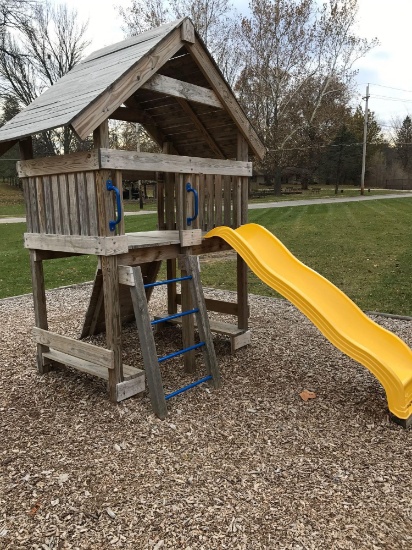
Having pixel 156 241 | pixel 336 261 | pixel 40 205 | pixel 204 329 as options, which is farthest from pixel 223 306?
pixel 336 261

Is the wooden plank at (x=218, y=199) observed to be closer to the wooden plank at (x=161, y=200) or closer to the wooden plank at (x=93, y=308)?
the wooden plank at (x=161, y=200)

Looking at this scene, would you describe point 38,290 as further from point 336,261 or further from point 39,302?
point 336,261

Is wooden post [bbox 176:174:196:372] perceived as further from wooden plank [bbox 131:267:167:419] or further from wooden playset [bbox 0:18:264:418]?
wooden plank [bbox 131:267:167:419]

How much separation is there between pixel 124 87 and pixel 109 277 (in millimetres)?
1637

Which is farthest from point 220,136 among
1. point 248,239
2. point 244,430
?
point 244,430

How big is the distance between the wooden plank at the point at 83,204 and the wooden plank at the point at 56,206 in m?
0.35

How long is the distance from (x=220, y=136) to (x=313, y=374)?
3.09 metres

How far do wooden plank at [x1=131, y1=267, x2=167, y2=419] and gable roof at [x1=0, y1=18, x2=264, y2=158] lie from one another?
1.34m

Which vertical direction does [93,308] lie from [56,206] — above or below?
below

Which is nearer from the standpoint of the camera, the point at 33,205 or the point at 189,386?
the point at 189,386

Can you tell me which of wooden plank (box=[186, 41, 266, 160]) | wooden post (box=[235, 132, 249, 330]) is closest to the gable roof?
Answer: wooden plank (box=[186, 41, 266, 160])

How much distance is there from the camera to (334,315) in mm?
4238

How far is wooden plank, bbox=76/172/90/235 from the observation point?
3.87 meters

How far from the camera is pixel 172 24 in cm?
416
